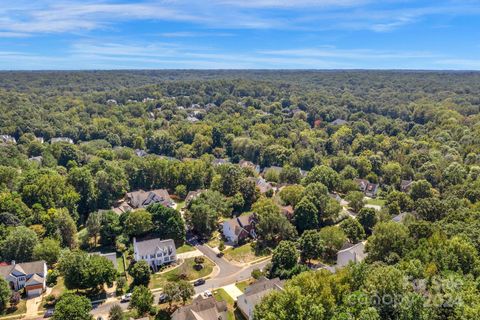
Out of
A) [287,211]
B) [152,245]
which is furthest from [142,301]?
[287,211]

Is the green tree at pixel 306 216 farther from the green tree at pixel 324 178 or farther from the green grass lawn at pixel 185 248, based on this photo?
the green tree at pixel 324 178

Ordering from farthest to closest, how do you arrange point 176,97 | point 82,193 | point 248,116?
1. point 176,97
2. point 248,116
3. point 82,193

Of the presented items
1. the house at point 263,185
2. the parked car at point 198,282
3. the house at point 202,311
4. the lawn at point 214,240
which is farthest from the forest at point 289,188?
the parked car at point 198,282

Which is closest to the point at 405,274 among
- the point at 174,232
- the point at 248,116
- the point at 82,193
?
the point at 174,232

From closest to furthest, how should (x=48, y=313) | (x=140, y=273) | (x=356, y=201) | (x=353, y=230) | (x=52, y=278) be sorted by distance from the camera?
(x=48, y=313), (x=140, y=273), (x=52, y=278), (x=353, y=230), (x=356, y=201)

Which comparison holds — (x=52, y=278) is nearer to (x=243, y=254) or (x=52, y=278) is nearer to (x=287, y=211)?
(x=243, y=254)

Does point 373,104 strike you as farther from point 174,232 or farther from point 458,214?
point 174,232
